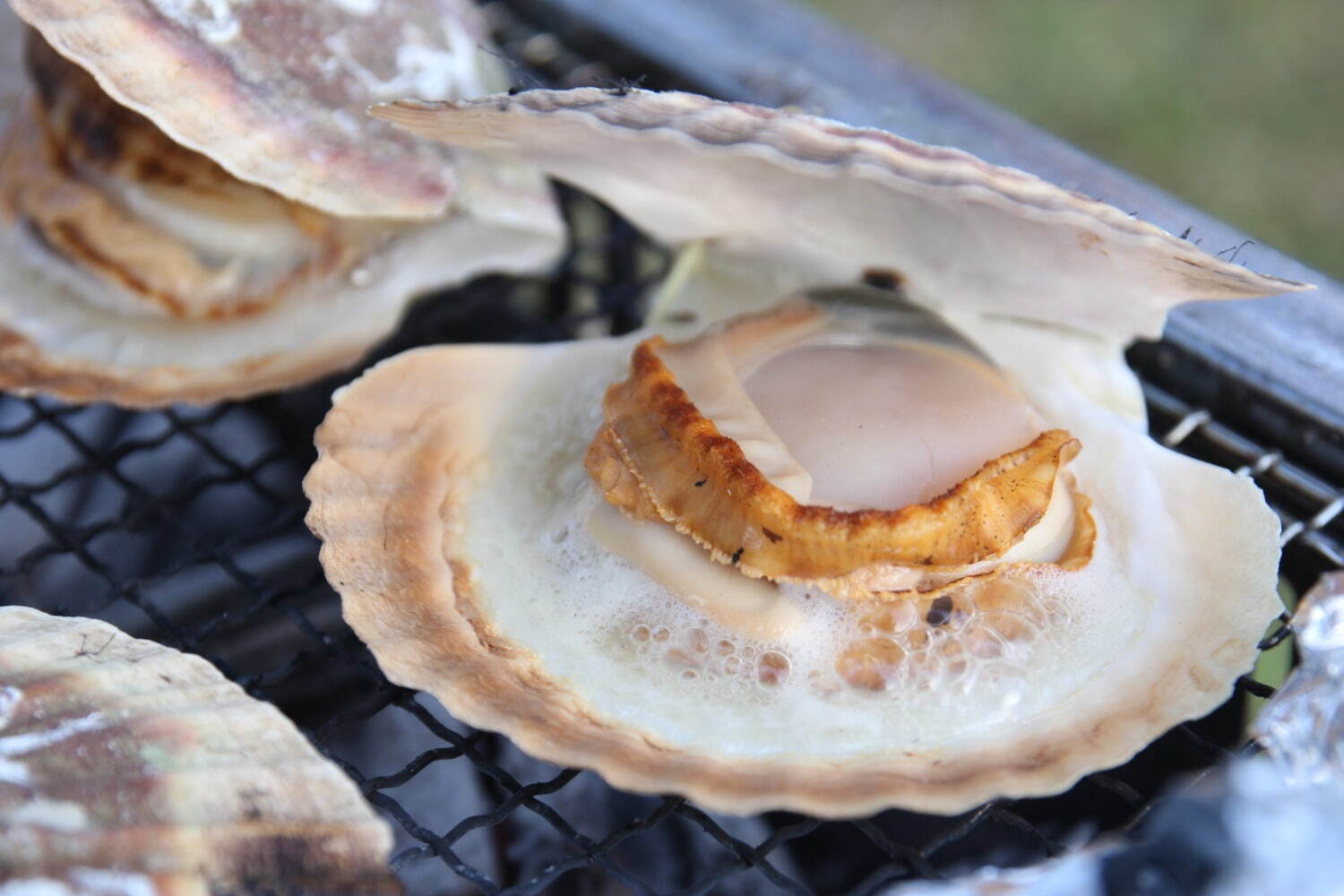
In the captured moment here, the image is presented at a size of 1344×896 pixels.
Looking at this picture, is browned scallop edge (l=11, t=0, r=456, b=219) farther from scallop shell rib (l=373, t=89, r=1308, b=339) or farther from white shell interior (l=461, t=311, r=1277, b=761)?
white shell interior (l=461, t=311, r=1277, b=761)

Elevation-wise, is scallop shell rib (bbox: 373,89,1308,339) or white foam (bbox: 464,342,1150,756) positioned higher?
scallop shell rib (bbox: 373,89,1308,339)

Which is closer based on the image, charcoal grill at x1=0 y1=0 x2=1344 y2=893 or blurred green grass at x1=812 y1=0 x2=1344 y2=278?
charcoal grill at x1=0 y1=0 x2=1344 y2=893

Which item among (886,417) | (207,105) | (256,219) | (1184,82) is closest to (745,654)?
(886,417)

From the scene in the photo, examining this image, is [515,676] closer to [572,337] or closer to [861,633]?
[861,633]

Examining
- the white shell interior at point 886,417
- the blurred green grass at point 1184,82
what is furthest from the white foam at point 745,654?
the blurred green grass at point 1184,82

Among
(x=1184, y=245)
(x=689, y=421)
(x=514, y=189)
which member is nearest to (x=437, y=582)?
(x=689, y=421)

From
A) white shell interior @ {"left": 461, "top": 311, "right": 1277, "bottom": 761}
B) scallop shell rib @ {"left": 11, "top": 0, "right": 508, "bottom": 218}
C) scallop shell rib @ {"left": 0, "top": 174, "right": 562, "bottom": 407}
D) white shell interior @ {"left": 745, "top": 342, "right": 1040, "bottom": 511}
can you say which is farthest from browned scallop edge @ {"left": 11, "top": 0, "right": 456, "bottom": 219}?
white shell interior @ {"left": 745, "top": 342, "right": 1040, "bottom": 511}

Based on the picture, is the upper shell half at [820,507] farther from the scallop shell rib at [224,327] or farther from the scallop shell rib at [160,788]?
the scallop shell rib at [224,327]
